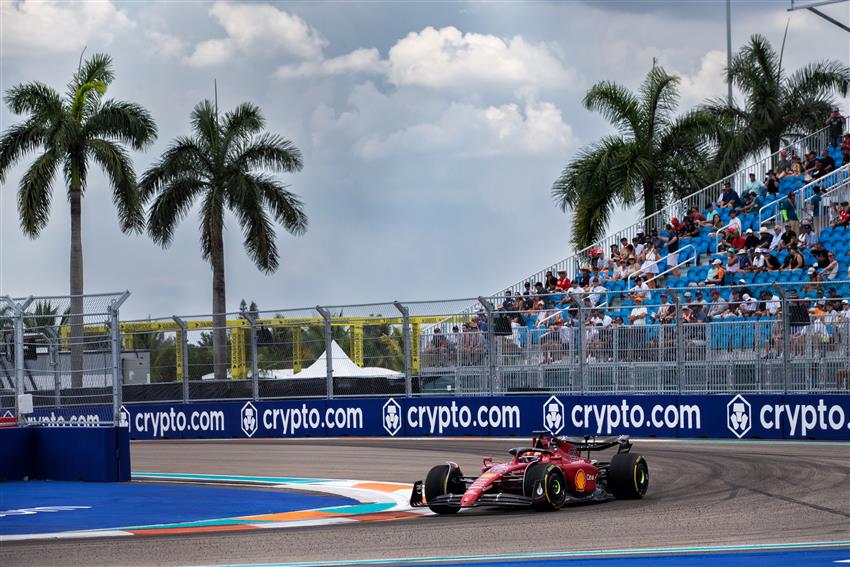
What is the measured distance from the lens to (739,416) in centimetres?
2305

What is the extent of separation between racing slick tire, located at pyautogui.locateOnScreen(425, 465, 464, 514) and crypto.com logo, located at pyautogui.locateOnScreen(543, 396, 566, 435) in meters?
11.2

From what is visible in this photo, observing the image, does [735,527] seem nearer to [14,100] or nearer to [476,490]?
[476,490]

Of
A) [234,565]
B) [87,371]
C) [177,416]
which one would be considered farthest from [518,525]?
[177,416]

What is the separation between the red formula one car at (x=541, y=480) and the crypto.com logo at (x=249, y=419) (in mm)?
14720

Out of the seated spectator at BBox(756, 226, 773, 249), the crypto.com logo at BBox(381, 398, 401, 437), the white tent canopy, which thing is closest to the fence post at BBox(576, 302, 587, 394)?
the white tent canopy

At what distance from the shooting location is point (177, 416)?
29281 millimetres

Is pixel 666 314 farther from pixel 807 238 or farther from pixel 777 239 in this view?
pixel 777 239

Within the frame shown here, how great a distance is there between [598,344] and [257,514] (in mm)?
11569

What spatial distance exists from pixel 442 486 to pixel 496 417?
1231 cm

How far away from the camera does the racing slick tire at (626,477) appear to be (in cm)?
1425

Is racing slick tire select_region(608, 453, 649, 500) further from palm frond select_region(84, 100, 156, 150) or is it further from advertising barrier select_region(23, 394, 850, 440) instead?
palm frond select_region(84, 100, 156, 150)

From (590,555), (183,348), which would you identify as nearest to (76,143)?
(183,348)

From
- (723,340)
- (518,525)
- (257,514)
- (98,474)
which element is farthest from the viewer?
(723,340)

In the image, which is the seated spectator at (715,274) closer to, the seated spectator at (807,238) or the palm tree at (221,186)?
the seated spectator at (807,238)
